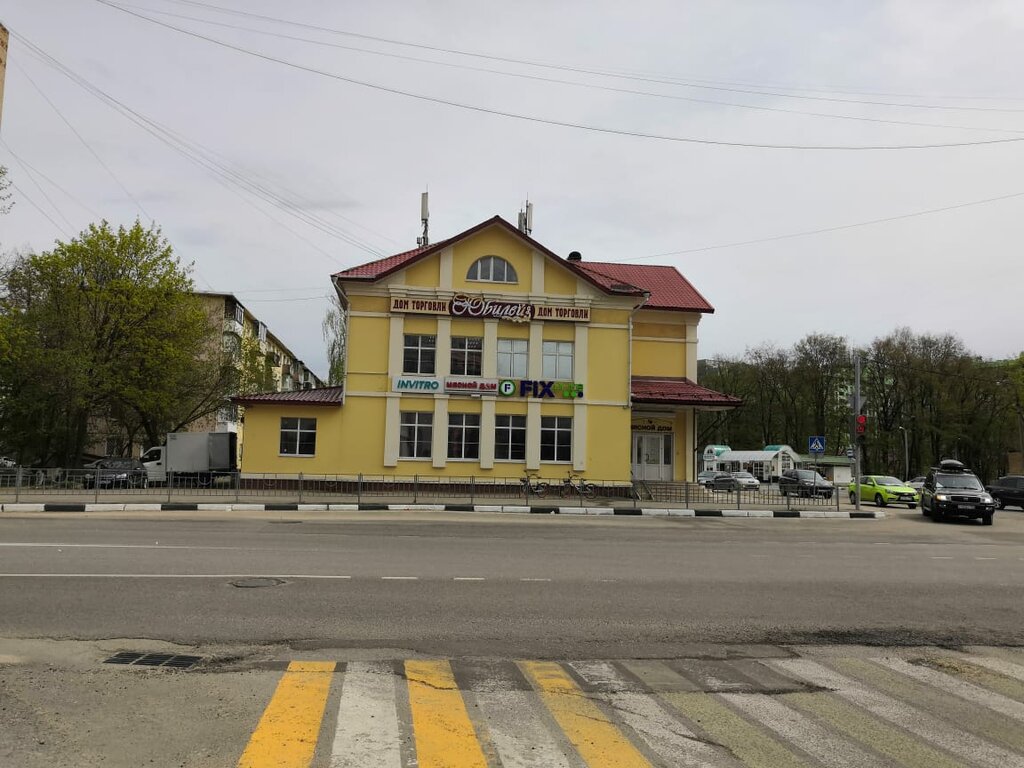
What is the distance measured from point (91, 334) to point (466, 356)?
19645mm

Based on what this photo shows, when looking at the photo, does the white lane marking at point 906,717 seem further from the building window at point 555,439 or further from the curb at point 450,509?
the building window at point 555,439

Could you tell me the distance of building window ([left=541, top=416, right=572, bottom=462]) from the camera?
32.5m

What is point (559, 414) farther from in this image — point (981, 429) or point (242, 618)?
point (981, 429)

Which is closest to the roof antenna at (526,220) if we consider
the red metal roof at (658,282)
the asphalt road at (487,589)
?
the red metal roof at (658,282)

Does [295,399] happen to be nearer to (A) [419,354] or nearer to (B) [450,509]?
(A) [419,354]

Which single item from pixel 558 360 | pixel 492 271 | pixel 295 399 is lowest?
pixel 295 399

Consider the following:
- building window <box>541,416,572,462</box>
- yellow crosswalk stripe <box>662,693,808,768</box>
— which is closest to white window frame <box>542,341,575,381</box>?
building window <box>541,416,572,462</box>

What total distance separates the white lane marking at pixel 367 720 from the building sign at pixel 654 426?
30.0 meters

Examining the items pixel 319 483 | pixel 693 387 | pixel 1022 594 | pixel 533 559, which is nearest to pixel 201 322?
pixel 319 483

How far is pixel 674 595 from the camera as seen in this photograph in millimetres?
9602

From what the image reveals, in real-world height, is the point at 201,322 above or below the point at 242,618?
above

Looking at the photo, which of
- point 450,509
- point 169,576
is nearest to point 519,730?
point 169,576

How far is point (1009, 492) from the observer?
116 ft

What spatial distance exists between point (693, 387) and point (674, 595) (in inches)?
1068
